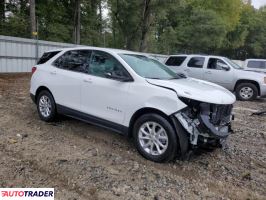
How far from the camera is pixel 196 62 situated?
12.2m

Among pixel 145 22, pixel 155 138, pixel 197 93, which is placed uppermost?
pixel 145 22

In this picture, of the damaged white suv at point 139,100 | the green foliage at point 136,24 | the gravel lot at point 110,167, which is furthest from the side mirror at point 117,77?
the green foliage at point 136,24

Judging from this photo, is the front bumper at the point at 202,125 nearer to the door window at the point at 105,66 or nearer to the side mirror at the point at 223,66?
the door window at the point at 105,66

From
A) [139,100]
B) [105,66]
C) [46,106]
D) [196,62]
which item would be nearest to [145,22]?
[196,62]

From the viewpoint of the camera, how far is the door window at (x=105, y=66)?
4.87 metres

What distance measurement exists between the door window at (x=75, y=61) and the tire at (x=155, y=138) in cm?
166

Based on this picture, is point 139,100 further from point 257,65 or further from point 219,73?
point 257,65

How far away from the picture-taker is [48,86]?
19.6 feet

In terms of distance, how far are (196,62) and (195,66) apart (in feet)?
0.66

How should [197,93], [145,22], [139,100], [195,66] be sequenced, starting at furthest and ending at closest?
[145,22] → [195,66] → [139,100] → [197,93]

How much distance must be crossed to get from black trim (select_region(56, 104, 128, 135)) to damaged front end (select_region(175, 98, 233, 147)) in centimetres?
107

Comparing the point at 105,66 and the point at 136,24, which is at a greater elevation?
the point at 136,24

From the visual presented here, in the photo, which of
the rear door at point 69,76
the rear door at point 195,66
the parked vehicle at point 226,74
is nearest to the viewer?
the rear door at point 69,76

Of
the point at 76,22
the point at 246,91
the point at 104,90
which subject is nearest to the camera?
the point at 104,90
